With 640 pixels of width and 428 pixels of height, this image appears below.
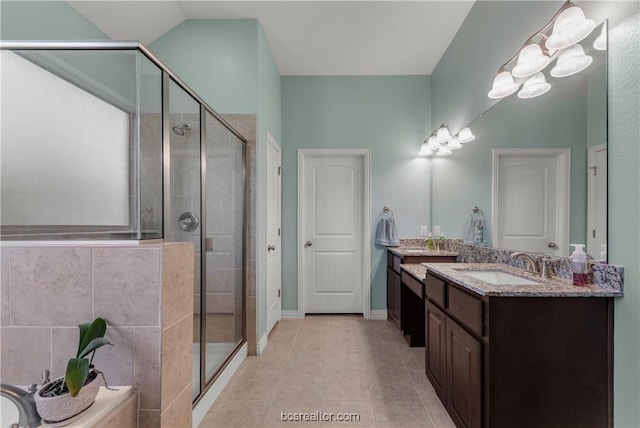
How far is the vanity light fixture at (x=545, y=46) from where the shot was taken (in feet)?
4.36

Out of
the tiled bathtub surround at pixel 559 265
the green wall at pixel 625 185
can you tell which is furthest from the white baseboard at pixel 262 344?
the green wall at pixel 625 185

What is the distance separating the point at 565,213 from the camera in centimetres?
153

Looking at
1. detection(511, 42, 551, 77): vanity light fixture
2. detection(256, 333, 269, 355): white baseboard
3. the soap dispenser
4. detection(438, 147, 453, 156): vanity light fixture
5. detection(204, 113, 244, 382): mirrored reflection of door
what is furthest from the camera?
detection(438, 147, 453, 156): vanity light fixture

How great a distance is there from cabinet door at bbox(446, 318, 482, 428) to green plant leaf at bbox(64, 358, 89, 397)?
5.11 ft

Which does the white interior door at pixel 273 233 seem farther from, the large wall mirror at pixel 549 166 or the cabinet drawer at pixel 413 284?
the large wall mirror at pixel 549 166

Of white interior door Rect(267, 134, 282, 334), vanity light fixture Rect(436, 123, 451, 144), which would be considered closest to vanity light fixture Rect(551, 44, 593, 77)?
vanity light fixture Rect(436, 123, 451, 144)

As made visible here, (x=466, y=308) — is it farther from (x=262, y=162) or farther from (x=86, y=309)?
(x=262, y=162)

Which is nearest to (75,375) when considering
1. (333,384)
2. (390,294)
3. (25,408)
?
(25,408)

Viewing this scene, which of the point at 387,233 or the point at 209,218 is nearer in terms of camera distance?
the point at 209,218

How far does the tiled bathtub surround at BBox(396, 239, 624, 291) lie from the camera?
4.00 ft

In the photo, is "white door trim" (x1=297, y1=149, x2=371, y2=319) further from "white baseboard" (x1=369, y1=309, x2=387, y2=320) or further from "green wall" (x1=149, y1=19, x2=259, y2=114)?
"green wall" (x1=149, y1=19, x2=259, y2=114)

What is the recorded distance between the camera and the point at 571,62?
A: 1.43 metres

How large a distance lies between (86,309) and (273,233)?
6.57 ft

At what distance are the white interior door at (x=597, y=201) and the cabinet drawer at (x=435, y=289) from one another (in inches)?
28.2
